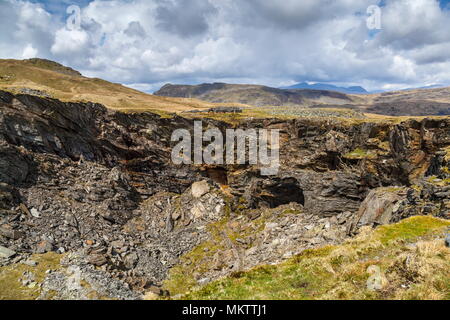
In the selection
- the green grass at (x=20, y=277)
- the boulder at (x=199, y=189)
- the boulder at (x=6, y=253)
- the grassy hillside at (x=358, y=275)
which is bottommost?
the green grass at (x=20, y=277)

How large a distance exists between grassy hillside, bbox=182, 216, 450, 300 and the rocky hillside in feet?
19.0

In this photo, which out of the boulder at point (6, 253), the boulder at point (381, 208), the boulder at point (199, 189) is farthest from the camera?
the boulder at point (199, 189)

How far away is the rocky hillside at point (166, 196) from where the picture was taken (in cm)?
2792

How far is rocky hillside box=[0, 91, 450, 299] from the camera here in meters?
27.9

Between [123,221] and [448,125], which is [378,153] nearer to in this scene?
[448,125]

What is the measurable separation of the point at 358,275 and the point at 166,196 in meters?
41.9

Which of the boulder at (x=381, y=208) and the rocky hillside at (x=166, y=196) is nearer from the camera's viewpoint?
the rocky hillside at (x=166, y=196)

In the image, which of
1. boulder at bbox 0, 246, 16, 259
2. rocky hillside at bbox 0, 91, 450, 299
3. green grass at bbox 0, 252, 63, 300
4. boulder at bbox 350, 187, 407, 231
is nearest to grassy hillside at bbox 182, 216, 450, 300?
rocky hillside at bbox 0, 91, 450, 299

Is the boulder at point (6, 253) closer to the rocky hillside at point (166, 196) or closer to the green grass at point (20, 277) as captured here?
the rocky hillside at point (166, 196)

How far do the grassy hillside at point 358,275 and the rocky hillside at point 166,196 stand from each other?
19.0ft

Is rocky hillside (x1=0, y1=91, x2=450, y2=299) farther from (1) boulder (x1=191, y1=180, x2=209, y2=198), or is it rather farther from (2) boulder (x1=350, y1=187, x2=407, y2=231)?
(1) boulder (x1=191, y1=180, x2=209, y2=198)

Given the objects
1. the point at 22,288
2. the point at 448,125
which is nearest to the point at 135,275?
the point at 22,288

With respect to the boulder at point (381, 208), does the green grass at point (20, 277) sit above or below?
below

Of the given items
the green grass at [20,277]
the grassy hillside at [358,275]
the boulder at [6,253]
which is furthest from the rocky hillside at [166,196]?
the grassy hillside at [358,275]
